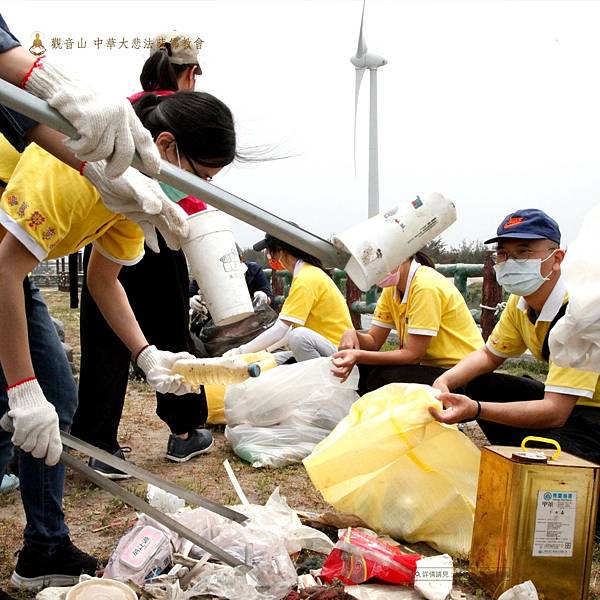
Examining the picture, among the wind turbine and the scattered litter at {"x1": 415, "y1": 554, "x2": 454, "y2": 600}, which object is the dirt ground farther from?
the wind turbine

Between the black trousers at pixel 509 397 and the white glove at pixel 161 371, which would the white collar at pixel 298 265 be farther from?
the white glove at pixel 161 371

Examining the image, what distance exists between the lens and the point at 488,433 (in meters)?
2.88

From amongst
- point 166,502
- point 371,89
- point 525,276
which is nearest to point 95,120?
point 166,502

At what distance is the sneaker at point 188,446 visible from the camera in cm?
331

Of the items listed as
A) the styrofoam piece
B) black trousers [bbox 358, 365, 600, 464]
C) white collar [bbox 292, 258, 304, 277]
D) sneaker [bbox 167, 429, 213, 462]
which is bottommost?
sneaker [bbox 167, 429, 213, 462]

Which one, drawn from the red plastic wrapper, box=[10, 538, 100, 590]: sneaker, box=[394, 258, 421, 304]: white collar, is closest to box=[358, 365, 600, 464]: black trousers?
box=[394, 258, 421, 304]: white collar

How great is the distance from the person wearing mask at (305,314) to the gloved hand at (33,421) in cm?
230

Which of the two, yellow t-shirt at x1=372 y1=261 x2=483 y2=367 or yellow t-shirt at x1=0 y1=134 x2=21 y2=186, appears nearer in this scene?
yellow t-shirt at x1=0 y1=134 x2=21 y2=186

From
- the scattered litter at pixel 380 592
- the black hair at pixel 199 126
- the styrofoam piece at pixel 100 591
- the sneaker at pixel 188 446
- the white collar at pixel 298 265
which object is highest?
the black hair at pixel 199 126

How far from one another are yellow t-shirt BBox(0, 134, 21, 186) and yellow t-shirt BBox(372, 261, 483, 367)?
2007 mm

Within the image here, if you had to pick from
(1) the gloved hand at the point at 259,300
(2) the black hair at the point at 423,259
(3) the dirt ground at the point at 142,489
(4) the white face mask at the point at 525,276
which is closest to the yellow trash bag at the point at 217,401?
(3) the dirt ground at the point at 142,489

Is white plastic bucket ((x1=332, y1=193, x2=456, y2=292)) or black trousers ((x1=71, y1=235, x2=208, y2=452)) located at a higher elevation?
white plastic bucket ((x1=332, y1=193, x2=456, y2=292))

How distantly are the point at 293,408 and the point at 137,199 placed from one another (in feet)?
6.82

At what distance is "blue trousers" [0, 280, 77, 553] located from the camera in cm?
183
